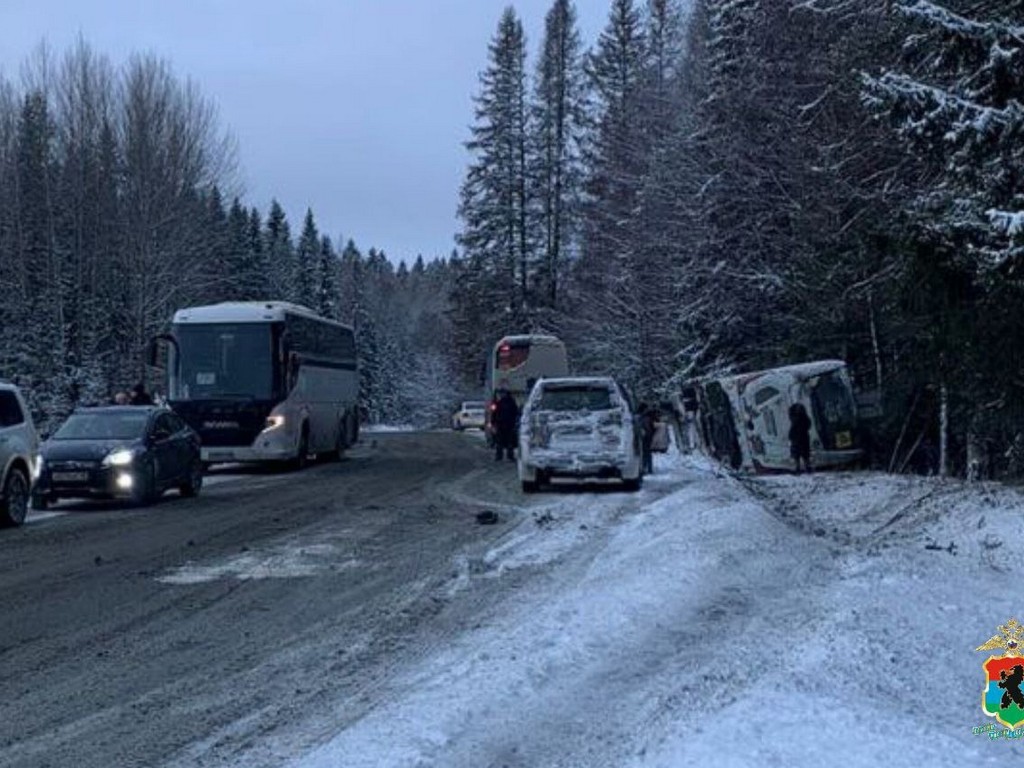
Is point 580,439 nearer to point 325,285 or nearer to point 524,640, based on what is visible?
point 524,640

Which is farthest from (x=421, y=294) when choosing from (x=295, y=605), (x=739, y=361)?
(x=295, y=605)

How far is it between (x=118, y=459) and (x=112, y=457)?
0.32 ft

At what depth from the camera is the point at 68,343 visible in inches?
2313

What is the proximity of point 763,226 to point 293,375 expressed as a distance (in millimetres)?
12234

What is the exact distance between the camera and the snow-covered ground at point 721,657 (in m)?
5.14

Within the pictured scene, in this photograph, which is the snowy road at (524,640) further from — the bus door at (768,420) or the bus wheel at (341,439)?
the bus wheel at (341,439)

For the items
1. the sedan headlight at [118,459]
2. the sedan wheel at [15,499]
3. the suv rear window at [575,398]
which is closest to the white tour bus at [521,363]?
the suv rear window at [575,398]

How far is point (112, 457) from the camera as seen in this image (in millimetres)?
18469

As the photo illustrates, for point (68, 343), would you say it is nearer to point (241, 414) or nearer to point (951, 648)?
point (241, 414)

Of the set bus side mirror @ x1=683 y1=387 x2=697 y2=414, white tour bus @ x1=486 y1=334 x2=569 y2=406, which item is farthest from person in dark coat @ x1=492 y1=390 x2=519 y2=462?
white tour bus @ x1=486 y1=334 x2=569 y2=406

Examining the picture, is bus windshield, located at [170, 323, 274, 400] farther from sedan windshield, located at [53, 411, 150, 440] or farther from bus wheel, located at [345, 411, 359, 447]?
bus wheel, located at [345, 411, 359, 447]

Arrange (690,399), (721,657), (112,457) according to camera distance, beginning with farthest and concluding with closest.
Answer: (690,399) → (112,457) → (721,657)

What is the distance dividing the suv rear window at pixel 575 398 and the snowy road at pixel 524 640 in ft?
15.5

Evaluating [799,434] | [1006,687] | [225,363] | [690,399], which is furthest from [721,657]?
[690,399]
